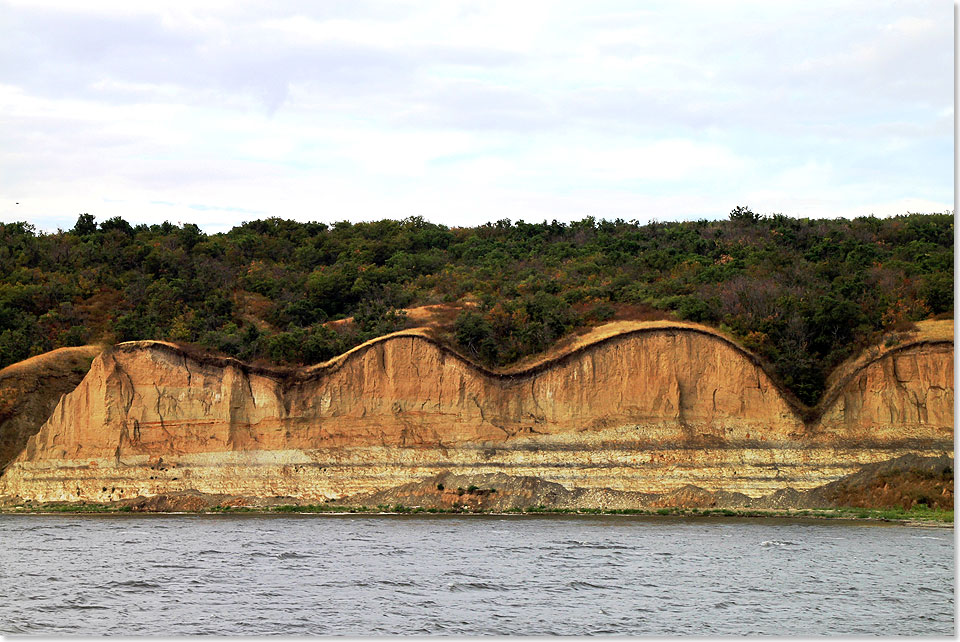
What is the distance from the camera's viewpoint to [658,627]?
1788cm

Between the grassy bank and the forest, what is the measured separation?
17.0ft

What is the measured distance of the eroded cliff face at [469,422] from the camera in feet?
118

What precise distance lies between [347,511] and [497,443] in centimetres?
590

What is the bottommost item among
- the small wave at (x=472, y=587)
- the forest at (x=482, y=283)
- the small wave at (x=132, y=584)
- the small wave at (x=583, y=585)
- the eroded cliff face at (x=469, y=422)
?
the small wave at (x=583, y=585)

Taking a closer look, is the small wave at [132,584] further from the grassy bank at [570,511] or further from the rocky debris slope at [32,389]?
the rocky debris slope at [32,389]

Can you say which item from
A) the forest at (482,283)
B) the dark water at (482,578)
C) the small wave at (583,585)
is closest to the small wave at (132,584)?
the dark water at (482,578)

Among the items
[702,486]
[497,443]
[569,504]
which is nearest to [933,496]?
[702,486]

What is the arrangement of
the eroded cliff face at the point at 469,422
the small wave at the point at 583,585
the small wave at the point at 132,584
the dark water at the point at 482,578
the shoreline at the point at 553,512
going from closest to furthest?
the dark water at the point at 482,578, the small wave at the point at 583,585, the small wave at the point at 132,584, the shoreline at the point at 553,512, the eroded cliff face at the point at 469,422

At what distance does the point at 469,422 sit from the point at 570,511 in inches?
210

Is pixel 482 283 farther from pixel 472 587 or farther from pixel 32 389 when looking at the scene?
pixel 472 587

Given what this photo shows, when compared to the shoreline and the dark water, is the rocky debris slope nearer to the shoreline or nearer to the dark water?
the shoreline

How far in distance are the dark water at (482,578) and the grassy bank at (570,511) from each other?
152 cm

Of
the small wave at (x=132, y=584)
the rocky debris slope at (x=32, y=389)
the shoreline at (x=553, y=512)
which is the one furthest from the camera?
the rocky debris slope at (x=32, y=389)

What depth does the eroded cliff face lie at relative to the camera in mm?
36031
